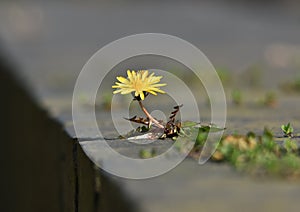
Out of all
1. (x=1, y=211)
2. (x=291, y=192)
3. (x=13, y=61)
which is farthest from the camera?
(x=1, y=211)

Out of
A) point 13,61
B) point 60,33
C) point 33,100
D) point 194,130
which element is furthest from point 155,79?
point 60,33

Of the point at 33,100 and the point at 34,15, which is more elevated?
the point at 34,15

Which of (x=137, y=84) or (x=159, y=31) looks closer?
(x=137, y=84)

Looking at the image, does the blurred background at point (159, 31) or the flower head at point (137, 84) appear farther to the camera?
the blurred background at point (159, 31)

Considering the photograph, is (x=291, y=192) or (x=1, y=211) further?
(x=1, y=211)

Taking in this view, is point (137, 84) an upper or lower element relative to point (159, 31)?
lower

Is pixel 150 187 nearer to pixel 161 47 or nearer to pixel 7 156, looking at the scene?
pixel 161 47

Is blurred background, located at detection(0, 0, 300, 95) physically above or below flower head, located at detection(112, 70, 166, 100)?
above

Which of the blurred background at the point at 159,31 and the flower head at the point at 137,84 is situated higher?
the blurred background at the point at 159,31

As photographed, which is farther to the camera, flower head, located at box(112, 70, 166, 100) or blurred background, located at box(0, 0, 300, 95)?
blurred background, located at box(0, 0, 300, 95)

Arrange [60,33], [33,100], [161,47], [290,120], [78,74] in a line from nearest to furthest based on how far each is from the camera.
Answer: [290,120]
[33,100]
[78,74]
[161,47]
[60,33]

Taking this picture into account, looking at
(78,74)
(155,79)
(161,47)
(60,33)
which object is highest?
(60,33)
